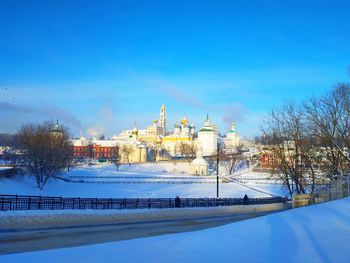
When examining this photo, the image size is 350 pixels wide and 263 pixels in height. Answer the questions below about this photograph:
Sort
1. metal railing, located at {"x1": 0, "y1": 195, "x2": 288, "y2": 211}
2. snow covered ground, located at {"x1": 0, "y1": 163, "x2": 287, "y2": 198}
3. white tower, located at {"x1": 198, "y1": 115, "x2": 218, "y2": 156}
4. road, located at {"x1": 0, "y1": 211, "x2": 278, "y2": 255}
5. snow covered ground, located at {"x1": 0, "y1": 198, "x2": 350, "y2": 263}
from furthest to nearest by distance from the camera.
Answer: white tower, located at {"x1": 198, "y1": 115, "x2": 218, "y2": 156}
snow covered ground, located at {"x1": 0, "y1": 163, "x2": 287, "y2": 198}
metal railing, located at {"x1": 0, "y1": 195, "x2": 288, "y2": 211}
road, located at {"x1": 0, "y1": 211, "x2": 278, "y2": 255}
snow covered ground, located at {"x1": 0, "y1": 198, "x2": 350, "y2": 263}

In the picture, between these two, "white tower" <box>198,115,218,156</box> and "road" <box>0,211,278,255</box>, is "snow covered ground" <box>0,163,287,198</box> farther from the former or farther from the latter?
"white tower" <box>198,115,218,156</box>

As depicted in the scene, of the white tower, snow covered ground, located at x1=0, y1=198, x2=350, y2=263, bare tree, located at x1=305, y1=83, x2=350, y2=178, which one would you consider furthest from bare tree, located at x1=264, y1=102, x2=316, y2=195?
the white tower

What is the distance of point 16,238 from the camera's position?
56.4ft

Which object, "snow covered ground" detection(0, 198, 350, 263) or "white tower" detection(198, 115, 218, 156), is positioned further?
"white tower" detection(198, 115, 218, 156)

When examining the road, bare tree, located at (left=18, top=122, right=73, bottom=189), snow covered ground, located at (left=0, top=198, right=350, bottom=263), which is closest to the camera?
snow covered ground, located at (left=0, top=198, right=350, bottom=263)

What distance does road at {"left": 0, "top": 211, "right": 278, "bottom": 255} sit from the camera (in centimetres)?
1571

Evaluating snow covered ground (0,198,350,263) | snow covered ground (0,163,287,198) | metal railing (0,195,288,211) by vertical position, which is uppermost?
snow covered ground (0,198,350,263)

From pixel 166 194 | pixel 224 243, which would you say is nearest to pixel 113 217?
pixel 224 243

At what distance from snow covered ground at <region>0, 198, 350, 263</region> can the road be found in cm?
443

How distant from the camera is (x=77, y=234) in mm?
18938

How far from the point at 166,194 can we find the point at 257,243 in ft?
173

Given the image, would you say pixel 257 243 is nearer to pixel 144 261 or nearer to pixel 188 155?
pixel 144 261

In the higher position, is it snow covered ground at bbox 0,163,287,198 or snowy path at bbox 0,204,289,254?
snowy path at bbox 0,204,289,254

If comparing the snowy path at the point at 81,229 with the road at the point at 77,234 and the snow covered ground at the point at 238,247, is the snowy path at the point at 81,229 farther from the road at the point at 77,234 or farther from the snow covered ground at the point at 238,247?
the snow covered ground at the point at 238,247
